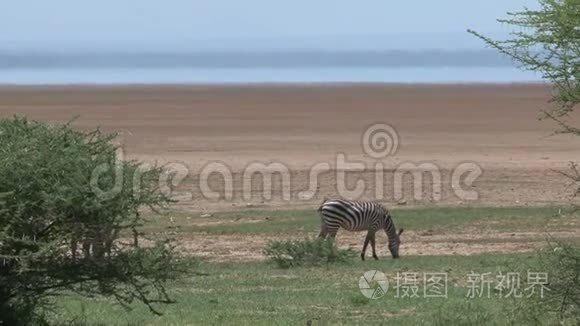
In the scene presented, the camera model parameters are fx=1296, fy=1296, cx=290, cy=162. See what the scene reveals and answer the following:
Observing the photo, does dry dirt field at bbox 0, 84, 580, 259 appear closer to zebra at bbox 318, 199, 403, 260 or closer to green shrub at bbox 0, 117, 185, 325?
zebra at bbox 318, 199, 403, 260

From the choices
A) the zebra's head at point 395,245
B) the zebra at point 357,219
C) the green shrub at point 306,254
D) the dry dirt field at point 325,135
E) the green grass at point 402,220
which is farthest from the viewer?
the dry dirt field at point 325,135

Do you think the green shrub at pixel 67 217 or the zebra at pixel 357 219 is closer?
the green shrub at pixel 67 217

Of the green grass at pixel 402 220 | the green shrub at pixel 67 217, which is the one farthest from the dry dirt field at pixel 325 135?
the green shrub at pixel 67 217

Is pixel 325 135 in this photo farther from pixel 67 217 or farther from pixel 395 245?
pixel 67 217

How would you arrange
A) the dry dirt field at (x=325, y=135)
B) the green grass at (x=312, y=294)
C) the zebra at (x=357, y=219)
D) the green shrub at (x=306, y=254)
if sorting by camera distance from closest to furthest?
the green grass at (x=312, y=294) → the green shrub at (x=306, y=254) → the zebra at (x=357, y=219) → the dry dirt field at (x=325, y=135)

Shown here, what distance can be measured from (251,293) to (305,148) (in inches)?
1054

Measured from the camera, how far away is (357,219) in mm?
23109

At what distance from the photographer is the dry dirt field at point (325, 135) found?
30281 millimetres

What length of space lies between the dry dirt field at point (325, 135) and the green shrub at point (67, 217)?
4.08m

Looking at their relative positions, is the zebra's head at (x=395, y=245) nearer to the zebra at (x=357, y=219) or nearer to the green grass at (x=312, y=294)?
the zebra at (x=357, y=219)

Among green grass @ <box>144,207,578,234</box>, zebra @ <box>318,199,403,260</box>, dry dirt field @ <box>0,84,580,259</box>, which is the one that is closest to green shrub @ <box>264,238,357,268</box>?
zebra @ <box>318,199,403,260</box>

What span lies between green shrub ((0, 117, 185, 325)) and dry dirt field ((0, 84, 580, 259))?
4.08m

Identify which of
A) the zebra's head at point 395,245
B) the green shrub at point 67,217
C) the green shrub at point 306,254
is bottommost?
the zebra's head at point 395,245

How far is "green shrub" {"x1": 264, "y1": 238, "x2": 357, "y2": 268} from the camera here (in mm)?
20016
